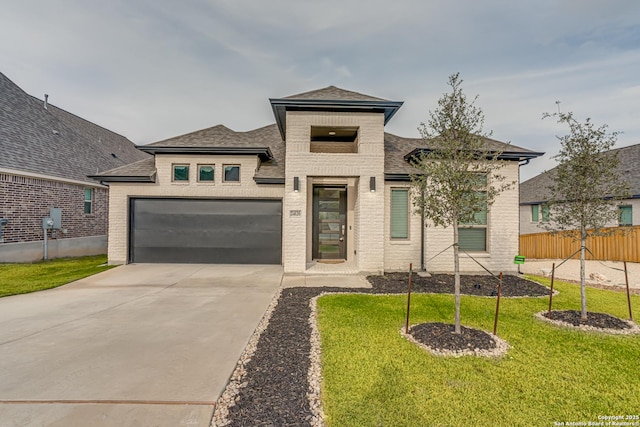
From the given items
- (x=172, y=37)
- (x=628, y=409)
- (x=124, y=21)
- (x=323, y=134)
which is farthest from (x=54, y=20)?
(x=628, y=409)

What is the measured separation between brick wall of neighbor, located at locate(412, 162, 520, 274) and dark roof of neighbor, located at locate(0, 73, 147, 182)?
16843 mm

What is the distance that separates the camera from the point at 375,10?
29.5ft

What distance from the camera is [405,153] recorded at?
10.8 m

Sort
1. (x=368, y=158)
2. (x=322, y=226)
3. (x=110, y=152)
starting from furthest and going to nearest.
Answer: (x=110, y=152) → (x=322, y=226) → (x=368, y=158)

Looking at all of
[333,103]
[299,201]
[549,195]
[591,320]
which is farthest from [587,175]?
[549,195]

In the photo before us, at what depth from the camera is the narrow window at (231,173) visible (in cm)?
1073

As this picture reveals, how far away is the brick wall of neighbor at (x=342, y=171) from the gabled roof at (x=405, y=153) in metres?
0.85

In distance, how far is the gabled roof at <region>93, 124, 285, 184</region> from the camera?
33.8 ft

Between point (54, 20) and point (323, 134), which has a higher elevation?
point (54, 20)

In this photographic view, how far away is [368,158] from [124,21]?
31.4 ft

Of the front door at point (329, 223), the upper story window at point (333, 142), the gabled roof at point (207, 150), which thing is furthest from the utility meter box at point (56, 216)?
the upper story window at point (333, 142)

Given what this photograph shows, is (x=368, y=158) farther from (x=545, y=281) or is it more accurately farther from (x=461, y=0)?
(x=545, y=281)

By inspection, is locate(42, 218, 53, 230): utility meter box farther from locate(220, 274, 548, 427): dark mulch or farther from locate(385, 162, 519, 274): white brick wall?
locate(385, 162, 519, 274): white brick wall

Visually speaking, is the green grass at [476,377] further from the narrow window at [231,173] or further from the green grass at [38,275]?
the green grass at [38,275]
